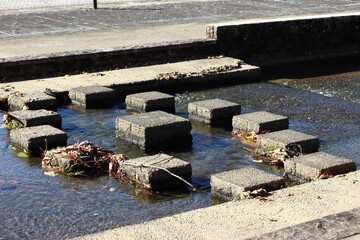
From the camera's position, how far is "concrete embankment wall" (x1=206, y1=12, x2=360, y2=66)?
1223cm

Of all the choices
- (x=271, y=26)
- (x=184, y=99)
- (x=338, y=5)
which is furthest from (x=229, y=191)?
(x=338, y=5)

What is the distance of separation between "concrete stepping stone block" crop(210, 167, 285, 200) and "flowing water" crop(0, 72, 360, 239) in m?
0.14

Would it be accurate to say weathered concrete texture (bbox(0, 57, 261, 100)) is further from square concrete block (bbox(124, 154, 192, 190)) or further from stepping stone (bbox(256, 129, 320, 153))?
square concrete block (bbox(124, 154, 192, 190))

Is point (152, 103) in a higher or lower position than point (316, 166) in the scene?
lower

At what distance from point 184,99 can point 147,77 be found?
749mm

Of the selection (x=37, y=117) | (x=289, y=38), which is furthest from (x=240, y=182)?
(x=289, y=38)

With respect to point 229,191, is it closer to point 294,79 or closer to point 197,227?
point 197,227

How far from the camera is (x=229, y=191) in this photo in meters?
5.82

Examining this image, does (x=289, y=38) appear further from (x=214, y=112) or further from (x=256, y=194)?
(x=256, y=194)

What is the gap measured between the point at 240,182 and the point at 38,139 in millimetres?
2546

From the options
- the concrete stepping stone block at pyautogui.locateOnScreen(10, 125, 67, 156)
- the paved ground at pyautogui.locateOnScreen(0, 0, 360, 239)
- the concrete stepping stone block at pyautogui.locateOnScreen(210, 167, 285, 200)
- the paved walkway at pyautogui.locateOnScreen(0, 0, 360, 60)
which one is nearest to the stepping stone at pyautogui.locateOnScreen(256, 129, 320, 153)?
the concrete stepping stone block at pyautogui.locateOnScreen(210, 167, 285, 200)

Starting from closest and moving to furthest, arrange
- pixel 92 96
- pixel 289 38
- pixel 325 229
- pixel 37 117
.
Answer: pixel 325 229, pixel 37 117, pixel 92 96, pixel 289 38

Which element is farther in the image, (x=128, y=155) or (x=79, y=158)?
(x=128, y=155)

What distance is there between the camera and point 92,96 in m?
9.30
